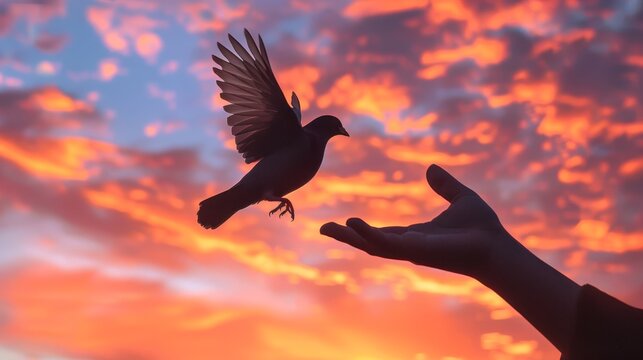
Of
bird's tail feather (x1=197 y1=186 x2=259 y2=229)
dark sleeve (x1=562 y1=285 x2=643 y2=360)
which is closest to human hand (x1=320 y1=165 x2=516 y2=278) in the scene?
dark sleeve (x1=562 y1=285 x2=643 y2=360)

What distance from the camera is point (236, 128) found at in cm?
644

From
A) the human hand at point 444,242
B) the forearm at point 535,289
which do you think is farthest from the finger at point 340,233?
the forearm at point 535,289

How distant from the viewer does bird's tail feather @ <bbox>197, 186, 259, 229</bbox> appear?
21.6 ft

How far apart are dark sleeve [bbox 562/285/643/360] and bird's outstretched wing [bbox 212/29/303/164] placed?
136 inches

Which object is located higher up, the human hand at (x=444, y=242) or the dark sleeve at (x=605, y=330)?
the human hand at (x=444, y=242)

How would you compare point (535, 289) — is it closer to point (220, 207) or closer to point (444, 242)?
point (444, 242)

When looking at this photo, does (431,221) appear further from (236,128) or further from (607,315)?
(236,128)

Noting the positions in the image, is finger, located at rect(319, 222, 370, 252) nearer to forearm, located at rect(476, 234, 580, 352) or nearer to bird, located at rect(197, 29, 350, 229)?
forearm, located at rect(476, 234, 580, 352)

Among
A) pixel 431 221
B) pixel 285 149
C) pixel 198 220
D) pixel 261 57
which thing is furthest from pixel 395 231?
pixel 198 220

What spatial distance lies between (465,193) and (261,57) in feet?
8.14

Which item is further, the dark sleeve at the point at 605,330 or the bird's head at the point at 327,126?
the bird's head at the point at 327,126

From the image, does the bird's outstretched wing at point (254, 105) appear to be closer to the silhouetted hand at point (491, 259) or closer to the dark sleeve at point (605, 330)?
the silhouetted hand at point (491, 259)

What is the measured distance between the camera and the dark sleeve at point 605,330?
10.6ft

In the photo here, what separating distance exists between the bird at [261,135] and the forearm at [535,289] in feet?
7.35
